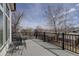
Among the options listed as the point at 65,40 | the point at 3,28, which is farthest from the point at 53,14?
the point at 3,28

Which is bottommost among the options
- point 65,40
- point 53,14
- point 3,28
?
point 65,40

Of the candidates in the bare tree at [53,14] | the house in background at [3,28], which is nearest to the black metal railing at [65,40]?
the bare tree at [53,14]

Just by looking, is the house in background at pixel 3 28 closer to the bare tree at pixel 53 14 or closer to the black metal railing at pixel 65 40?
the black metal railing at pixel 65 40

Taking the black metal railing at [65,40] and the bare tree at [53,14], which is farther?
the bare tree at [53,14]

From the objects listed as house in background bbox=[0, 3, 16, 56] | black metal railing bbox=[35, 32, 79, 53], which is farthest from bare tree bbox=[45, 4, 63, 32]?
house in background bbox=[0, 3, 16, 56]

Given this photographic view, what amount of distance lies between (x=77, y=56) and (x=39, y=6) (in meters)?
3.57

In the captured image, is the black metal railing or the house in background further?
the black metal railing

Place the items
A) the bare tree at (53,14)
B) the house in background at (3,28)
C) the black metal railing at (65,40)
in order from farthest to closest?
1. the bare tree at (53,14)
2. the black metal railing at (65,40)
3. the house in background at (3,28)

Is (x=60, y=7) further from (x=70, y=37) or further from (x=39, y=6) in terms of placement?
(x=70, y=37)

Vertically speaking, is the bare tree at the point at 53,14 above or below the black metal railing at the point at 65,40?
above

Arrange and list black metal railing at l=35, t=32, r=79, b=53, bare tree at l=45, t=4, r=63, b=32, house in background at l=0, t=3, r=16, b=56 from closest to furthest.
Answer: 1. house in background at l=0, t=3, r=16, b=56
2. black metal railing at l=35, t=32, r=79, b=53
3. bare tree at l=45, t=4, r=63, b=32

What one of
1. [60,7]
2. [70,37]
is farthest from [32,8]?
[70,37]

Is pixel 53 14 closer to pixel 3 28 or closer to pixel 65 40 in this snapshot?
pixel 65 40

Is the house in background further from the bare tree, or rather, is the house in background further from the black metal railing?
the bare tree
